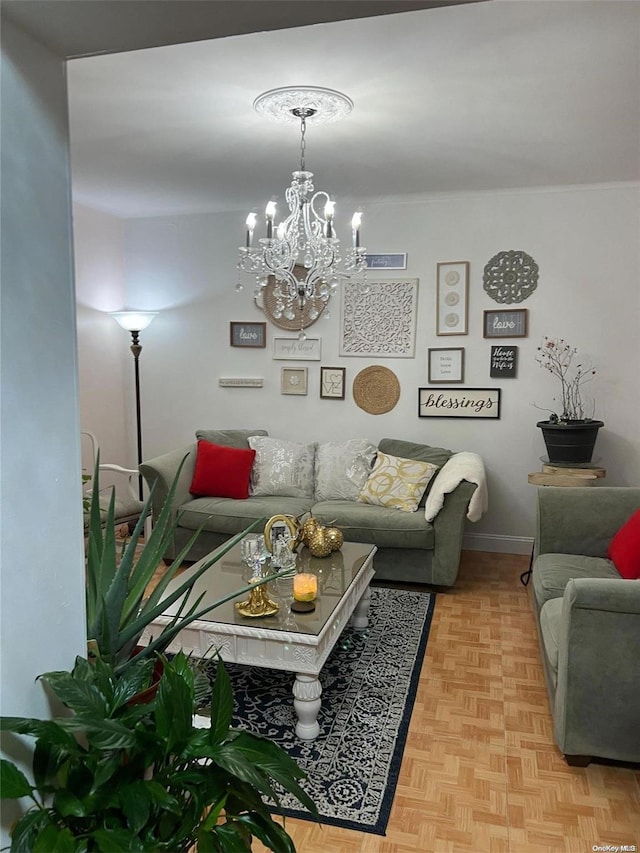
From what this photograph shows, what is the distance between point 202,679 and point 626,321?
3969 millimetres

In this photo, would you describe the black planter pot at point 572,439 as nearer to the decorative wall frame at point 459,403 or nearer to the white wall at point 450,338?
the white wall at point 450,338

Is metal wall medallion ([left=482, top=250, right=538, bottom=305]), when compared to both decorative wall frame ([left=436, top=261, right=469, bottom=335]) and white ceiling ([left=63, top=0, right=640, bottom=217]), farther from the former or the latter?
white ceiling ([left=63, top=0, right=640, bottom=217])

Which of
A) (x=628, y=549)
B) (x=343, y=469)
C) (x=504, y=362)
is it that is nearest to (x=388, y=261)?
(x=504, y=362)

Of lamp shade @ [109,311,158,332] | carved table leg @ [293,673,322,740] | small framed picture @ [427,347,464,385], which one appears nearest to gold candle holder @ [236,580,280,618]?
carved table leg @ [293,673,322,740]

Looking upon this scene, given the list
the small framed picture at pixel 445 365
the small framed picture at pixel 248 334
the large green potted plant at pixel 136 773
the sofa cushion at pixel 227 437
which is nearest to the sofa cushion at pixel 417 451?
the small framed picture at pixel 445 365

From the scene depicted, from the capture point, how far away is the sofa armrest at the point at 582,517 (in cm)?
319

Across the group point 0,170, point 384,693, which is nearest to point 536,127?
point 384,693

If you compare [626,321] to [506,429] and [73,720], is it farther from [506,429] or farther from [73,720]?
[73,720]

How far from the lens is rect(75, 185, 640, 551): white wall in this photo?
432 centimetres

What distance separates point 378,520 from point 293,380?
155cm

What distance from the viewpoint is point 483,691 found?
2738 mm

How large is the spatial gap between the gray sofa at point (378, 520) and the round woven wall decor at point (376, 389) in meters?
0.33

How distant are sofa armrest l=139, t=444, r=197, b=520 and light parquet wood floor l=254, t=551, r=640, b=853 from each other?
2.02 m

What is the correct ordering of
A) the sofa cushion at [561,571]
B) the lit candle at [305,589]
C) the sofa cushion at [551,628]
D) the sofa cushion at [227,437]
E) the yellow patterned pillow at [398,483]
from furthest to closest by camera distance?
the sofa cushion at [227,437]
the yellow patterned pillow at [398,483]
the sofa cushion at [561,571]
the lit candle at [305,589]
the sofa cushion at [551,628]
